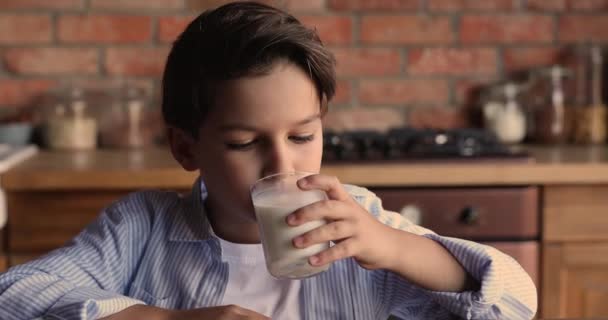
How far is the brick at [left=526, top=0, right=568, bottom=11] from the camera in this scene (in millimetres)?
2842

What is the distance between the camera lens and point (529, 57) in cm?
288

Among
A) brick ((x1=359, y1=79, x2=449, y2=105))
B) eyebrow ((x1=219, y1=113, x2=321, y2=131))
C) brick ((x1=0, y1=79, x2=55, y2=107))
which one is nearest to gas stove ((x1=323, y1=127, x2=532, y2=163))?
brick ((x1=359, y1=79, x2=449, y2=105))

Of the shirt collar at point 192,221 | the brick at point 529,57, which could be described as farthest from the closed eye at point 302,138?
the brick at point 529,57

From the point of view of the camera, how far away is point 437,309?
48.7 inches

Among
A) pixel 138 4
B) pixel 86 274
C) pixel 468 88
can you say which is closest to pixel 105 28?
pixel 138 4

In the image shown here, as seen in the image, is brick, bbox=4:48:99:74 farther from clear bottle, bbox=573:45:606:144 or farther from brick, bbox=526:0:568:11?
clear bottle, bbox=573:45:606:144

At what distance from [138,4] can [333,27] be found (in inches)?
23.9

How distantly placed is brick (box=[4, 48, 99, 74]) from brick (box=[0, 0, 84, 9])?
127mm

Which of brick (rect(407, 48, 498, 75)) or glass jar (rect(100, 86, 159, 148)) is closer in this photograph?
glass jar (rect(100, 86, 159, 148))

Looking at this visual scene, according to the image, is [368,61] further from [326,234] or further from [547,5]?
[326,234]

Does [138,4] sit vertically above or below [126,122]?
above

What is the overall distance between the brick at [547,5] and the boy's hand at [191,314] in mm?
2086

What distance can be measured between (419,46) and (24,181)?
1.31m

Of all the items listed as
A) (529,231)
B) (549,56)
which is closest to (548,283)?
(529,231)
